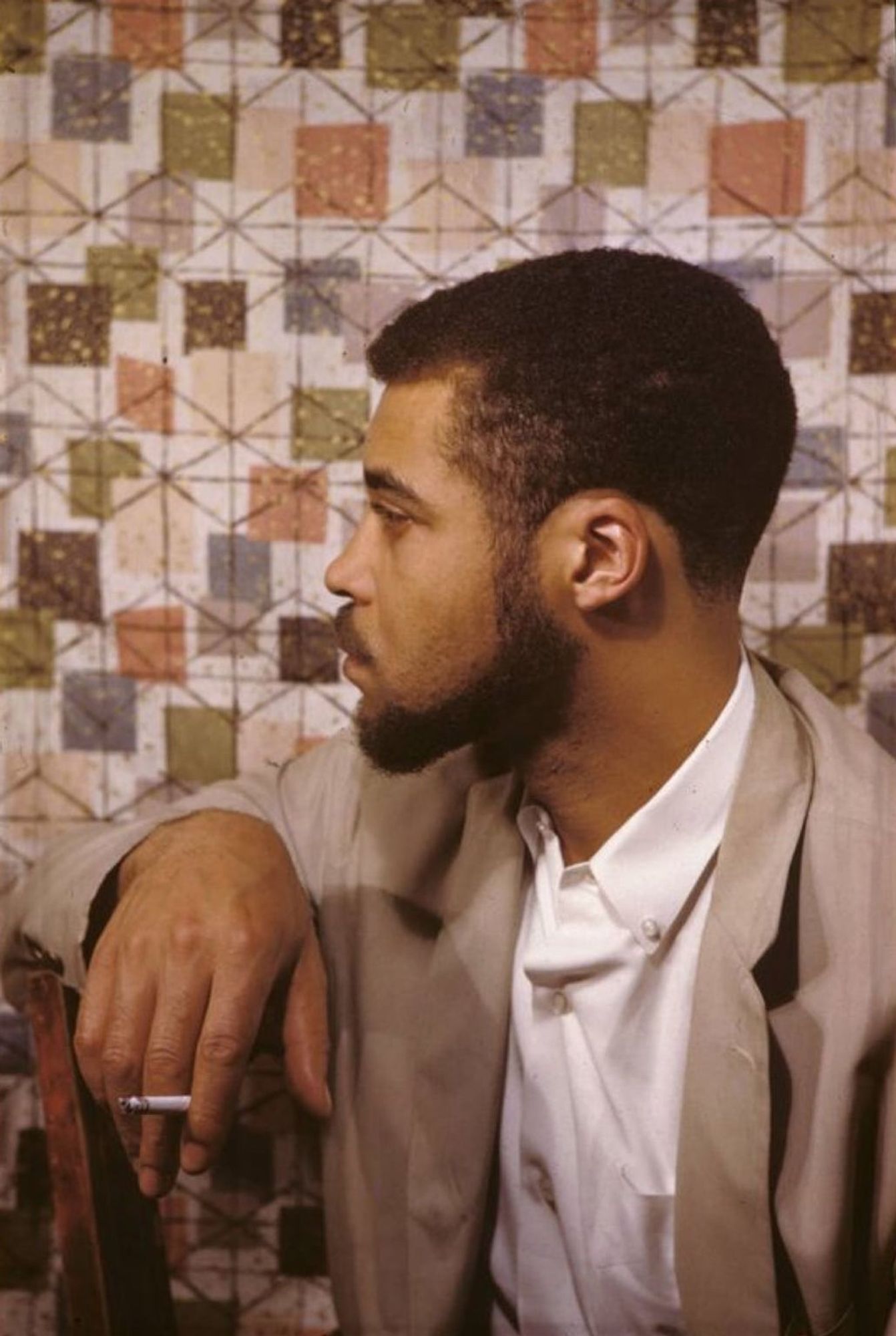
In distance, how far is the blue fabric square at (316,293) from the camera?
1.10 metres

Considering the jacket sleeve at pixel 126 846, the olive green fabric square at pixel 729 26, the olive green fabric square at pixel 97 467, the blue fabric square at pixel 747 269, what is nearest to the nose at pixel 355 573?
the jacket sleeve at pixel 126 846

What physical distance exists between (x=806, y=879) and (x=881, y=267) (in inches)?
22.1

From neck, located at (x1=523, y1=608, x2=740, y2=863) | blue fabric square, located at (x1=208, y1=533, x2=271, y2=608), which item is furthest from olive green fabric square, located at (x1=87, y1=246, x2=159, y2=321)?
neck, located at (x1=523, y1=608, x2=740, y2=863)

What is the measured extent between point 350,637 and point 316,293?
37 cm

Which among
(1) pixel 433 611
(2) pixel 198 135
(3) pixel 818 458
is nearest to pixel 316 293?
(2) pixel 198 135

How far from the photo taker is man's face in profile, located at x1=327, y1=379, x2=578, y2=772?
88 cm

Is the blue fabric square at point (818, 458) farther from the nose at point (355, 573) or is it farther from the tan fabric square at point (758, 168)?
the nose at point (355, 573)

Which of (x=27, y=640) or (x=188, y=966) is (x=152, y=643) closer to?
(x=27, y=640)

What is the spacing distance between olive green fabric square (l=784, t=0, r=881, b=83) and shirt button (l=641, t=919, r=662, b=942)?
0.73 m

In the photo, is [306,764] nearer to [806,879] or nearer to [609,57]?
[806,879]

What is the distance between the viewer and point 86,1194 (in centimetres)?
88

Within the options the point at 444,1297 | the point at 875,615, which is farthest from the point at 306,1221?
the point at 875,615

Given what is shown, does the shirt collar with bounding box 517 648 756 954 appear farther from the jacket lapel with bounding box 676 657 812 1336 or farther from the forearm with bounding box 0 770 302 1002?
the forearm with bounding box 0 770 302 1002

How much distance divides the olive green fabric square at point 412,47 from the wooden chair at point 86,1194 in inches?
31.9
